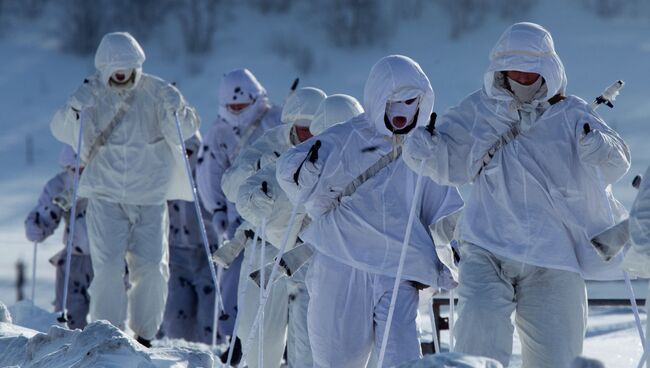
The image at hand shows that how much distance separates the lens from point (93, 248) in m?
12.3

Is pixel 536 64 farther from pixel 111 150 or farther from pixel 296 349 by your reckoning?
pixel 111 150

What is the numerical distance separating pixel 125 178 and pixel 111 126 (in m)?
0.34

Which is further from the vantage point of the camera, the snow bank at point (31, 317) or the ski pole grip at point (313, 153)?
the snow bank at point (31, 317)

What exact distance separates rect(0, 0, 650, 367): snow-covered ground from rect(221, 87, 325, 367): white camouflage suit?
15495 millimetres

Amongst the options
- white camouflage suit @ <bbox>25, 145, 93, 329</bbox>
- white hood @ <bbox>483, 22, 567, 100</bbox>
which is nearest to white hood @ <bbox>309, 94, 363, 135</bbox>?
white hood @ <bbox>483, 22, 567, 100</bbox>

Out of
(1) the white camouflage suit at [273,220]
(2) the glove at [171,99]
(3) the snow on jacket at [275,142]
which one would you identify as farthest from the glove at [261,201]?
(2) the glove at [171,99]

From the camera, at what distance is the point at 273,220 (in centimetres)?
1035

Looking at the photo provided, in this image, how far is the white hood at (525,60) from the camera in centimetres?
820

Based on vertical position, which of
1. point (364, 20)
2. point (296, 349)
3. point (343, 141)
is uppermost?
point (364, 20)

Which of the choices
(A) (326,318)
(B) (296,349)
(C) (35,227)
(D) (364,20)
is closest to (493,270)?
(A) (326,318)

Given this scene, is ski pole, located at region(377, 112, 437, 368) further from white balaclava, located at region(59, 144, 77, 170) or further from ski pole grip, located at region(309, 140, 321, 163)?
white balaclava, located at region(59, 144, 77, 170)

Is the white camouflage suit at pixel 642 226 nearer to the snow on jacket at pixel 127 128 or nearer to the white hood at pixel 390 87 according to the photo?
the white hood at pixel 390 87

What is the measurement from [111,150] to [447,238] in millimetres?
4114

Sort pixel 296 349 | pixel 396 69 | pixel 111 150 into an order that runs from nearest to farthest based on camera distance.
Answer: pixel 396 69, pixel 296 349, pixel 111 150
